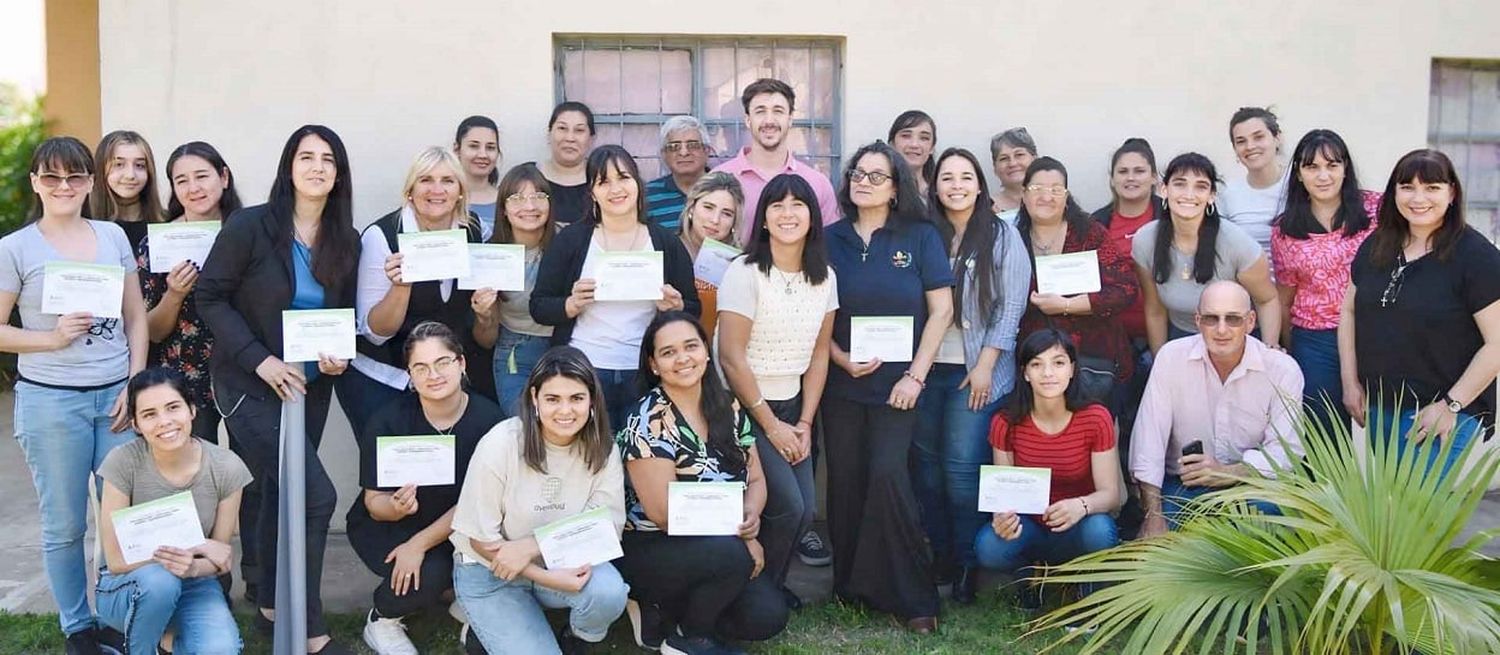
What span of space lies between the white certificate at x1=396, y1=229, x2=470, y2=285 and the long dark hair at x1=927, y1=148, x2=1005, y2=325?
1796mm

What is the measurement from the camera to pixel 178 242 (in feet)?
13.9

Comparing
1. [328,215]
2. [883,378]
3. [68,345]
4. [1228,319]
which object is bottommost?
[883,378]

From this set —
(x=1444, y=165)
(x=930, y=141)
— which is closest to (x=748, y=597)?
(x=930, y=141)

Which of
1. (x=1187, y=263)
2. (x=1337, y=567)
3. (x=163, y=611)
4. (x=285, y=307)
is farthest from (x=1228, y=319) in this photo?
(x=163, y=611)

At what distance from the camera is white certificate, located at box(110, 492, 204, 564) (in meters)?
3.62

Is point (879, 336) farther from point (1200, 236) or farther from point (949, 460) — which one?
point (1200, 236)

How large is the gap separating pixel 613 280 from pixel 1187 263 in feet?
7.42

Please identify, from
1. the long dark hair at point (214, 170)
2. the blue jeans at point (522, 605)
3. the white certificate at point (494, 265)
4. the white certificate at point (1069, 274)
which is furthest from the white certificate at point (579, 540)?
the white certificate at point (1069, 274)

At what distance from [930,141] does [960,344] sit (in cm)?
110

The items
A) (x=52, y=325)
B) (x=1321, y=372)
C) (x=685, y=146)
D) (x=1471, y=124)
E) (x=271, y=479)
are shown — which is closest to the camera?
(x=52, y=325)

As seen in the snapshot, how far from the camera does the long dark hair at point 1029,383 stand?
4.41 m

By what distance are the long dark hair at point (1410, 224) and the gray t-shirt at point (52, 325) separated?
4.48 metres

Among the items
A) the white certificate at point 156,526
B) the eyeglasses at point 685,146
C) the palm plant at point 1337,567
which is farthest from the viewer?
the eyeglasses at point 685,146

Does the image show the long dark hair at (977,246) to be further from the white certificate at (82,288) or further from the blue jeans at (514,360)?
the white certificate at (82,288)
